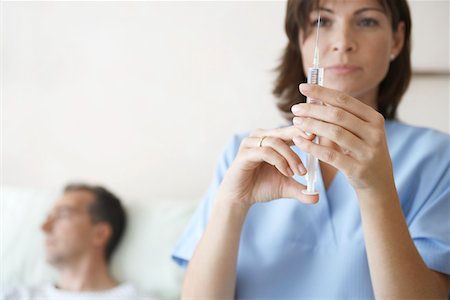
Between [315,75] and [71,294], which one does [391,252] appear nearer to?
[315,75]

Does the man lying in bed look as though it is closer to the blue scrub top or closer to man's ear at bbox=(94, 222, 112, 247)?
man's ear at bbox=(94, 222, 112, 247)

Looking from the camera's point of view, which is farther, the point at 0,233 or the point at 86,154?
the point at 86,154

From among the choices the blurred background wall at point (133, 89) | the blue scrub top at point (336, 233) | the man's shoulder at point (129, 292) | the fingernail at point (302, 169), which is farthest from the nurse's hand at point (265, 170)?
the blurred background wall at point (133, 89)

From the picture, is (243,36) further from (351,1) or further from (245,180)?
(245,180)

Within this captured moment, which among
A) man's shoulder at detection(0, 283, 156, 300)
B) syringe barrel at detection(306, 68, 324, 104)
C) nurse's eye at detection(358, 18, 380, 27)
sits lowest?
man's shoulder at detection(0, 283, 156, 300)

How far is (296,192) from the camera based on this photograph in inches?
27.8

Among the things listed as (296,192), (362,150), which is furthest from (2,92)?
(362,150)

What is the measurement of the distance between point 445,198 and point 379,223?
0.21m

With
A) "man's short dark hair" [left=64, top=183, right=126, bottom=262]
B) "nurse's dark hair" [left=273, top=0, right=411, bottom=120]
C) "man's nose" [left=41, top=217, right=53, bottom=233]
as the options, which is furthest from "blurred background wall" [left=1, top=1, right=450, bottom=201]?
"nurse's dark hair" [left=273, top=0, right=411, bottom=120]

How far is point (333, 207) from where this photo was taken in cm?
84

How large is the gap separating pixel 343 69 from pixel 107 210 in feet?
3.01

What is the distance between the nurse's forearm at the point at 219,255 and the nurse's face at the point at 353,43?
293 millimetres

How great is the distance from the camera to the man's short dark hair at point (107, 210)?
1414 millimetres

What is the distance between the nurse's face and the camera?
31.8 inches
